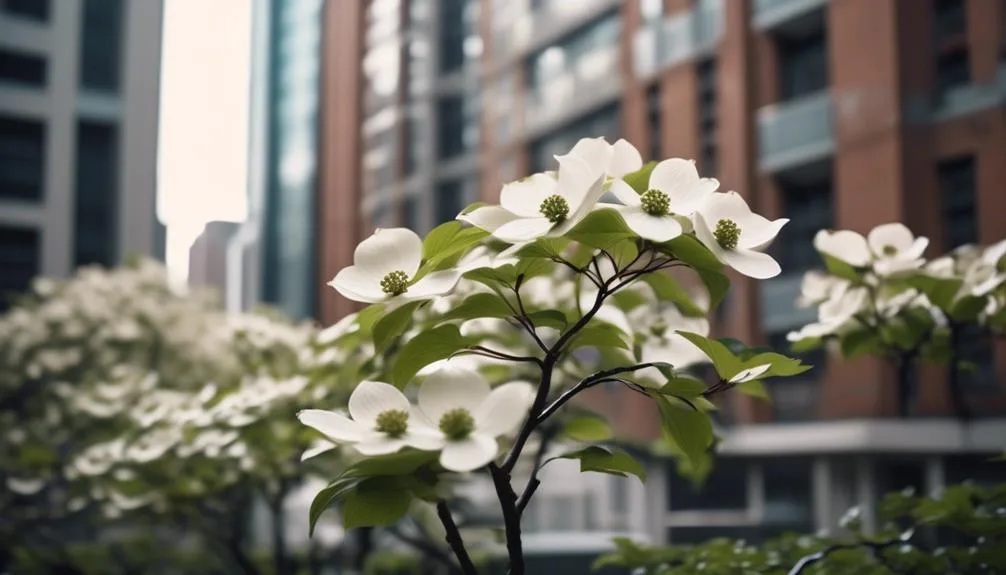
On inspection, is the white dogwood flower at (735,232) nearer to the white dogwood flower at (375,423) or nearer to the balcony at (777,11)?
the white dogwood flower at (375,423)

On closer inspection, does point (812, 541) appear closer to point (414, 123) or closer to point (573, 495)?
point (573, 495)

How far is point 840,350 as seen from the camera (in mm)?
1200

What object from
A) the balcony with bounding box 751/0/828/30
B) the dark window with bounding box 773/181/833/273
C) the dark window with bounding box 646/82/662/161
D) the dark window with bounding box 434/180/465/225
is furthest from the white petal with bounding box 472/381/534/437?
the dark window with bounding box 434/180/465/225

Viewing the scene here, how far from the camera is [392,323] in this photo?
0.66m

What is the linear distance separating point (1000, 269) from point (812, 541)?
0.34 meters

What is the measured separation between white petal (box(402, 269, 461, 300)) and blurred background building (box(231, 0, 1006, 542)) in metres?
0.93

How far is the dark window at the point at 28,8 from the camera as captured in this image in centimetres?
898

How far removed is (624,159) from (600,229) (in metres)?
0.10

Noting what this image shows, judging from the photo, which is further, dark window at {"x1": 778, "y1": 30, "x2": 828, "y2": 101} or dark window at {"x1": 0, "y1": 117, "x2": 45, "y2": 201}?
dark window at {"x1": 0, "y1": 117, "x2": 45, "y2": 201}

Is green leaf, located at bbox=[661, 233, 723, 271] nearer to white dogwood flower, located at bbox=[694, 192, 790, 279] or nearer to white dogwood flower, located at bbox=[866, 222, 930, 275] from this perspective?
white dogwood flower, located at bbox=[694, 192, 790, 279]

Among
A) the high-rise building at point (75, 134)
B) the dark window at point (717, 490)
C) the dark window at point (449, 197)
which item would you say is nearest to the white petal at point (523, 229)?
the dark window at point (717, 490)

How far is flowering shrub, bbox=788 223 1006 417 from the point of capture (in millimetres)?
1116

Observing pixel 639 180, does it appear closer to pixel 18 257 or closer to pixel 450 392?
pixel 450 392

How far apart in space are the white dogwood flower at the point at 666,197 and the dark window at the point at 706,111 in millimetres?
5492
